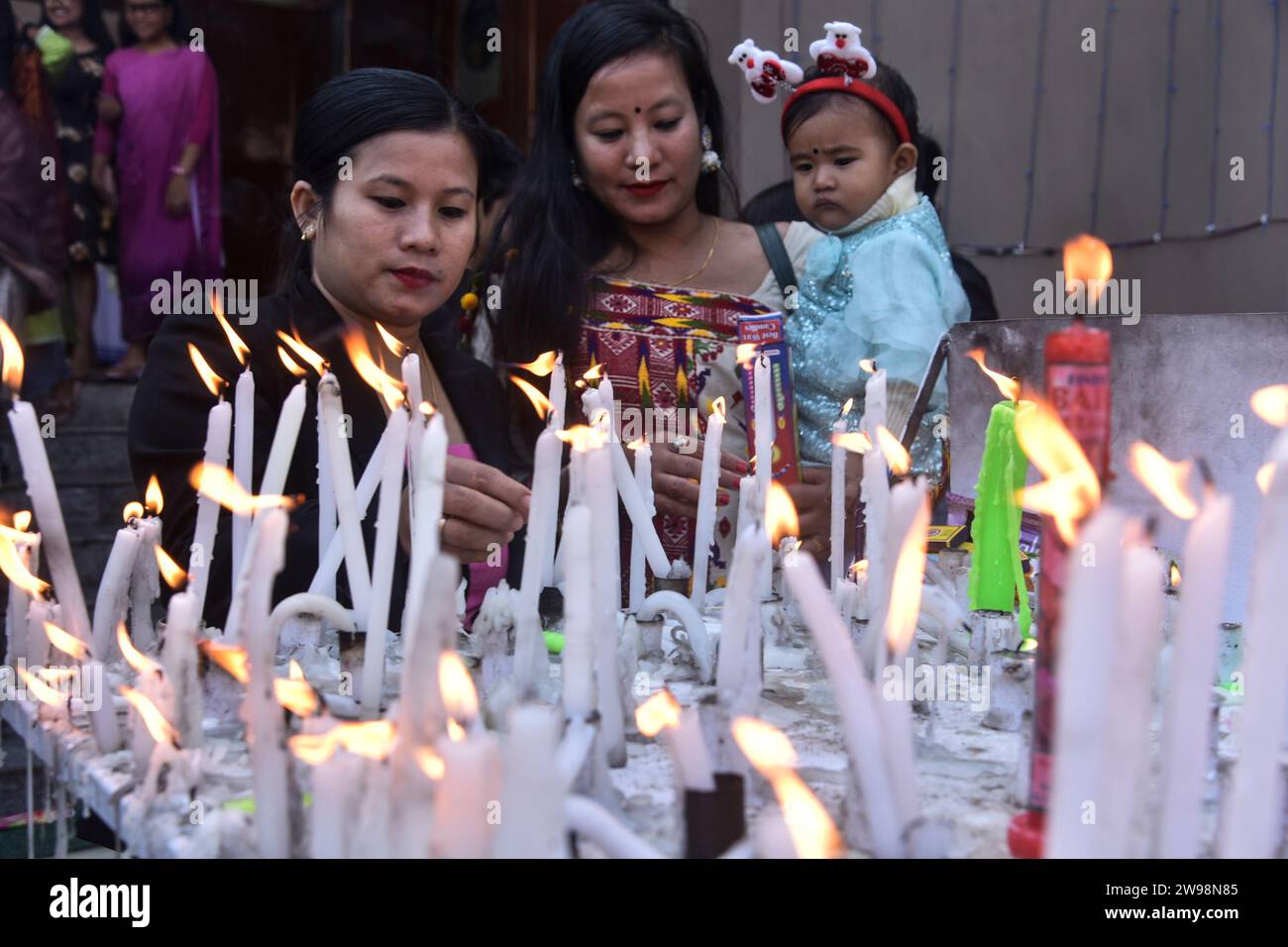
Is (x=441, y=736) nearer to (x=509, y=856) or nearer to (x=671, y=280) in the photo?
(x=509, y=856)

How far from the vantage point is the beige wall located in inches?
116

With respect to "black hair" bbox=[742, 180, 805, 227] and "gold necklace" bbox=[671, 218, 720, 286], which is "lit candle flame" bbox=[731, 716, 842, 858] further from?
"black hair" bbox=[742, 180, 805, 227]

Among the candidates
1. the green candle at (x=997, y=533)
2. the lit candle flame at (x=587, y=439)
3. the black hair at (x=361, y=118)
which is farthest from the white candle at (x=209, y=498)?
the black hair at (x=361, y=118)

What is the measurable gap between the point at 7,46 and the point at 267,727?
14.0 ft

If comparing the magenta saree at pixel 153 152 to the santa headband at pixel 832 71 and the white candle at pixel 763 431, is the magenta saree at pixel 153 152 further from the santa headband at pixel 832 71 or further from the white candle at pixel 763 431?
the white candle at pixel 763 431

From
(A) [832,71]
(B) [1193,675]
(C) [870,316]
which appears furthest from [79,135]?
(B) [1193,675]

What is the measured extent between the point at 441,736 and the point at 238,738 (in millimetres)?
419

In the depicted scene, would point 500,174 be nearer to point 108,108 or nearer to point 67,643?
point 108,108

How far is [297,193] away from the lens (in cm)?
196

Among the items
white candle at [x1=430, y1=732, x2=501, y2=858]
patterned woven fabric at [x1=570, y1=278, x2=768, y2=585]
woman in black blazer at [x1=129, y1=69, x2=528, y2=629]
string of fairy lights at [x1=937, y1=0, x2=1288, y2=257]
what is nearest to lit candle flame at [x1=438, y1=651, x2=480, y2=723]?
white candle at [x1=430, y1=732, x2=501, y2=858]

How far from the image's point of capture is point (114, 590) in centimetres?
115

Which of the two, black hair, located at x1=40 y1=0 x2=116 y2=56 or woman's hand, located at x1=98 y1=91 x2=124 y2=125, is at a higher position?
black hair, located at x1=40 y1=0 x2=116 y2=56

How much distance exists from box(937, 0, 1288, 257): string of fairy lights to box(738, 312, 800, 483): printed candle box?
1.60m
